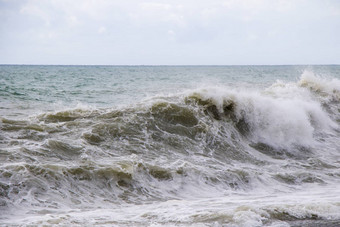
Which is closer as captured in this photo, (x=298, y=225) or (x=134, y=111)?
(x=298, y=225)

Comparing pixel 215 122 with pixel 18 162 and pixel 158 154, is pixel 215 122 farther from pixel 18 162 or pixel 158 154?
pixel 18 162

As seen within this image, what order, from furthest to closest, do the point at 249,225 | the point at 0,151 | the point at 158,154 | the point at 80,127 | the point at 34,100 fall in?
the point at 34,100 → the point at 80,127 → the point at 158,154 → the point at 0,151 → the point at 249,225

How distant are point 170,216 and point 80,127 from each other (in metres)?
3.87

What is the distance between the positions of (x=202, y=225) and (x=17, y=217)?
1976 mm

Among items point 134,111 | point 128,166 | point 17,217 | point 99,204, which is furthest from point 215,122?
point 17,217

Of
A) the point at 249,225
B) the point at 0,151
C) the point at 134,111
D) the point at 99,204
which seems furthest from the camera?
the point at 134,111

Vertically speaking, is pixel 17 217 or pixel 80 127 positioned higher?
pixel 80 127

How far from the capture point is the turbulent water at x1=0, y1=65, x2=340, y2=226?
14.1 ft

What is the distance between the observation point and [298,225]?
3986 millimetres

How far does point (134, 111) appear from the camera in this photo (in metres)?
8.55

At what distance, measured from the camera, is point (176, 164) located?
20.5ft

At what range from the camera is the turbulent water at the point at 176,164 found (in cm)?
431

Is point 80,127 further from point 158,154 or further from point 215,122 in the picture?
point 215,122

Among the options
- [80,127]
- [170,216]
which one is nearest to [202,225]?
[170,216]
